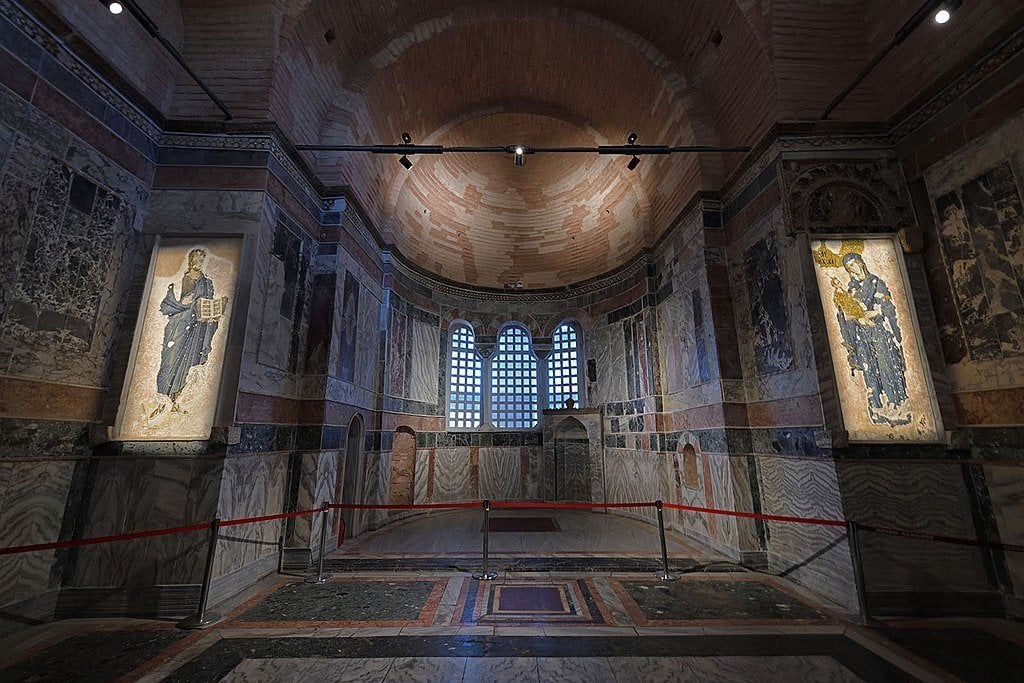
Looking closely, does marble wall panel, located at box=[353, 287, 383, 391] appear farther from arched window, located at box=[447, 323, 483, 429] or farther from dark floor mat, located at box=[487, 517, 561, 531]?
dark floor mat, located at box=[487, 517, 561, 531]

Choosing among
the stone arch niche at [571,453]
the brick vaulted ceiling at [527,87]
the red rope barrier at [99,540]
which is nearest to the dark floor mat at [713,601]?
the red rope barrier at [99,540]

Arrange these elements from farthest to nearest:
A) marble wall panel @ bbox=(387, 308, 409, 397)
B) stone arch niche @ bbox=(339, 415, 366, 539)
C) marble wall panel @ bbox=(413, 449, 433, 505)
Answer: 1. marble wall panel @ bbox=(413, 449, 433, 505)
2. marble wall panel @ bbox=(387, 308, 409, 397)
3. stone arch niche @ bbox=(339, 415, 366, 539)

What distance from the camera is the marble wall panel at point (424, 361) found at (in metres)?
11.1

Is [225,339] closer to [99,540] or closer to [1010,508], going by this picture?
[99,540]

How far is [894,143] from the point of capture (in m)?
5.91

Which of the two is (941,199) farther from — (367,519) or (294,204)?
(367,519)

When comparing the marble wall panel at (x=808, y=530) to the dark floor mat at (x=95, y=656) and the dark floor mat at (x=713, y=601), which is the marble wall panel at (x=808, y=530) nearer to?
the dark floor mat at (x=713, y=601)

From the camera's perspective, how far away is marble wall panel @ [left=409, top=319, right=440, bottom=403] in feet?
36.3

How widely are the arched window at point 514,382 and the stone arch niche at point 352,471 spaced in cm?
502

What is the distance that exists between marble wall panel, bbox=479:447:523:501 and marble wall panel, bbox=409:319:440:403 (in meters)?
2.45

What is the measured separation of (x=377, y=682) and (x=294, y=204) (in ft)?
21.7

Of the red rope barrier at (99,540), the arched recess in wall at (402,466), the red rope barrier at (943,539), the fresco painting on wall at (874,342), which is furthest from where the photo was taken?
the arched recess in wall at (402,466)

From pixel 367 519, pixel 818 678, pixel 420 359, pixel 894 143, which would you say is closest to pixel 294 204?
pixel 420 359

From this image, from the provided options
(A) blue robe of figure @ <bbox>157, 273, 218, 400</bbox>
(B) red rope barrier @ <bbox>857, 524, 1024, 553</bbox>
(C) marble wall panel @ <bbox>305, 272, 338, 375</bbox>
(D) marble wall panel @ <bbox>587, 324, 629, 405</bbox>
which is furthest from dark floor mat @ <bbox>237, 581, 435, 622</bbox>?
(D) marble wall panel @ <bbox>587, 324, 629, 405</bbox>
